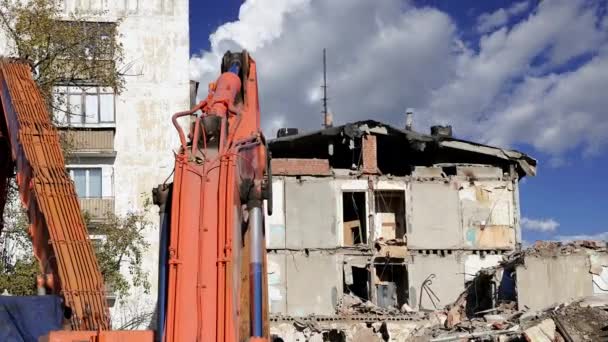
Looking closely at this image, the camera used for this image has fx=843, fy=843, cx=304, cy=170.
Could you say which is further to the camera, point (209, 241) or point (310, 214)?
point (310, 214)

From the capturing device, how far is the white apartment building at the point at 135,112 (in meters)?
33.5

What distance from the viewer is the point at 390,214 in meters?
35.7

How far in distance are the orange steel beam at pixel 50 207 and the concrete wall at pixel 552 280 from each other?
2241 centimetres

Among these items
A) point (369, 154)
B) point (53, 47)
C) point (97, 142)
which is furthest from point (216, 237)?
point (97, 142)

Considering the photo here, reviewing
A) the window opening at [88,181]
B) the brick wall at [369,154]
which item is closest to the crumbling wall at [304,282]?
the brick wall at [369,154]

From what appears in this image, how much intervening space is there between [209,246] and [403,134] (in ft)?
95.3

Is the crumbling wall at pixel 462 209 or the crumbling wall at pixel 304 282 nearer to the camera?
the crumbling wall at pixel 304 282

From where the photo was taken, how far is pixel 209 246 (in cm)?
648

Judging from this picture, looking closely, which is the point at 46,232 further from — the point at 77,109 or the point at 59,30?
the point at 77,109

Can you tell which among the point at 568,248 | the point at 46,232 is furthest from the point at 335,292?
the point at 46,232

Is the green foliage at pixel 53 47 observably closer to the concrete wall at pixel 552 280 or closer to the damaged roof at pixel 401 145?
the damaged roof at pixel 401 145

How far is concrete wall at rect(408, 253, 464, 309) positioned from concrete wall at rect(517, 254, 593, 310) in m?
5.05

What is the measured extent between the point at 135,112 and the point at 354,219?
1019 cm

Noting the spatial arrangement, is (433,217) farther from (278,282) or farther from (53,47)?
(53,47)
